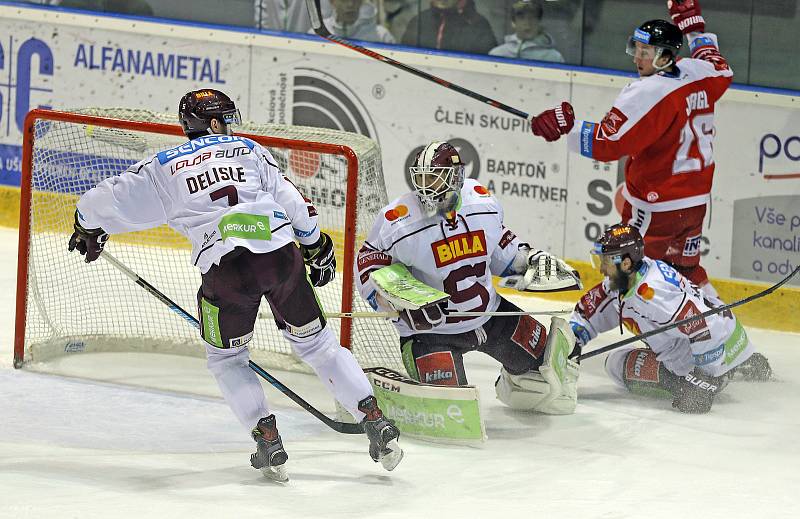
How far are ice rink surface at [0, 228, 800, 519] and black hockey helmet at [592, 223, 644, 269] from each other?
1.77ft

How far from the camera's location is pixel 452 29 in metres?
6.66

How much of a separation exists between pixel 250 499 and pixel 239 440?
665 millimetres

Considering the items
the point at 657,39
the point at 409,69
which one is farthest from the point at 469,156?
the point at 657,39

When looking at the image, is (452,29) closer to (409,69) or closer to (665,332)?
(409,69)

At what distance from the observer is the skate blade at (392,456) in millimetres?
4031

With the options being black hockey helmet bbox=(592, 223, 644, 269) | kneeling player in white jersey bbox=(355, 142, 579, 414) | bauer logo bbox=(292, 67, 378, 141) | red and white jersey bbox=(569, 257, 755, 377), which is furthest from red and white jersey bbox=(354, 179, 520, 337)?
bauer logo bbox=(292, 67, 378, 141)

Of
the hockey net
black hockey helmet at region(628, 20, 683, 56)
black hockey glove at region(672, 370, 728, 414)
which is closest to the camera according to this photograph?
black hockey glove at region(672, 370, 728, 414)

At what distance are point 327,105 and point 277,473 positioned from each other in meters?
3.19

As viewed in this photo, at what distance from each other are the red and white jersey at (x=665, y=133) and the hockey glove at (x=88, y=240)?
1889mm

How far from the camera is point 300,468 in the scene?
417 centimetres

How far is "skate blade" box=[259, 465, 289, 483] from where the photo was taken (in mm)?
3988

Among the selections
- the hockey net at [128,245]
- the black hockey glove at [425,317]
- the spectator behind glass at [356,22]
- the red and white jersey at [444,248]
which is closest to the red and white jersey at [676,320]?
the red and white jersey at [444,248]

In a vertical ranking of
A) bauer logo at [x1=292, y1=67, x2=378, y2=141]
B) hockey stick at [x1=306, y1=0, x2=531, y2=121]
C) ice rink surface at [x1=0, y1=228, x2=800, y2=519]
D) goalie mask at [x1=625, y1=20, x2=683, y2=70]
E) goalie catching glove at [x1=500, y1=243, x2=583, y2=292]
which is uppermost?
goalie mask at [x1=625, y1=20, x2=683, y2=70]

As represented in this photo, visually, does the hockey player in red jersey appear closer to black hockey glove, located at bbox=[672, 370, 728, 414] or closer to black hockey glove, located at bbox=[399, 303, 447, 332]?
black hockey glove, located at bbox=[672, 370, 728, 414]
